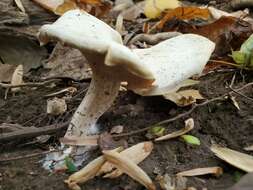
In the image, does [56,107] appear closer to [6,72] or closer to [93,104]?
[93,104]

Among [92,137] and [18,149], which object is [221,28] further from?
[18,149]

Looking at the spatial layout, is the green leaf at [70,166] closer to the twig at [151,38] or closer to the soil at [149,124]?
the soil at [149,124]

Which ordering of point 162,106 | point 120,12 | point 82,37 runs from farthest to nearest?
point 120,12, point 162,106, point 82,37

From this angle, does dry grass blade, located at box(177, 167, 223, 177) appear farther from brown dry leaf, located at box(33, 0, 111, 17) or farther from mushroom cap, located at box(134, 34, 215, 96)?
brown dry leaf, located at box(33, 0, 111, 17)

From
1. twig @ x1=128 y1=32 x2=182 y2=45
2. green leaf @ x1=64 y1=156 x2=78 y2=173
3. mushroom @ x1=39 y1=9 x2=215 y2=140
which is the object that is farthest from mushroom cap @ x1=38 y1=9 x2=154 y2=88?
twig @ x1=128 y1=32 x2=182 y2=45

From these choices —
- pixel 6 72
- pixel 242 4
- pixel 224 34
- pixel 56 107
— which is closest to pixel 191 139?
pixel 56 107

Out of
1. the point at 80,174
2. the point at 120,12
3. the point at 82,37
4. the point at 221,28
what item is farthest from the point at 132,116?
the point at 120,12
